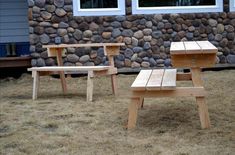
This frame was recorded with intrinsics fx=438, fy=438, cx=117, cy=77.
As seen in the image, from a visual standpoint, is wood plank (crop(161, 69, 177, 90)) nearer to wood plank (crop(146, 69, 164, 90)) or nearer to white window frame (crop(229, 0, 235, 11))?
wood plank (crop(146, 69, 164, 90))

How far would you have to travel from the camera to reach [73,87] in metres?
7.75

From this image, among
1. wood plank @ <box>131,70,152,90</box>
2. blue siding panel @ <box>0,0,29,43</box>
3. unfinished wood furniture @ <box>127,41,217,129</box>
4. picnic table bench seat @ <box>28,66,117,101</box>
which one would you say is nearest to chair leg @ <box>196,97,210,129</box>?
unfinished wood furniture @ <box>127,41,217,129</box>

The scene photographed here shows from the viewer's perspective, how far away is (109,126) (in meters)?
4.43

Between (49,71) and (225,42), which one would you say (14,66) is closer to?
(49,71)

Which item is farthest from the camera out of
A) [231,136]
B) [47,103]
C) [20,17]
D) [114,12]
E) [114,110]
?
[20,17]

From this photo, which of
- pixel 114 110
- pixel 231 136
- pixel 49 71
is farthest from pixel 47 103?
pixel 231 136

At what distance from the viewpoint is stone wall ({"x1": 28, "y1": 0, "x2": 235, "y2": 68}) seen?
28.7 feet

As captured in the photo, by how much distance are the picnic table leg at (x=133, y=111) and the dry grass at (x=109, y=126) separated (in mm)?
89

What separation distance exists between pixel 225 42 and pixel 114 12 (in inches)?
93.0

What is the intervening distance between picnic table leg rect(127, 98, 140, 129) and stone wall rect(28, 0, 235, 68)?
470 centimetres

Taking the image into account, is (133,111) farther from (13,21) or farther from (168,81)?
(13,21)

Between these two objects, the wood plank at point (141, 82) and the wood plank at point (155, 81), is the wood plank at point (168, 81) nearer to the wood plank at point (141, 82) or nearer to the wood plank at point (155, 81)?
the wood plank at point (155, 81)

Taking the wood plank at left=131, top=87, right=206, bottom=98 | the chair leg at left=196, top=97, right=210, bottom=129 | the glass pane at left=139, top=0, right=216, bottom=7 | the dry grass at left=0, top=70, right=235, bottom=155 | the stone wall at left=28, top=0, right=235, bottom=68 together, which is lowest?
the dry grass at left=0, top=70, right=235, bottom=155

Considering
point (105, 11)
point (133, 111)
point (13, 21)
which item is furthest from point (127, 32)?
point (133, 111)
